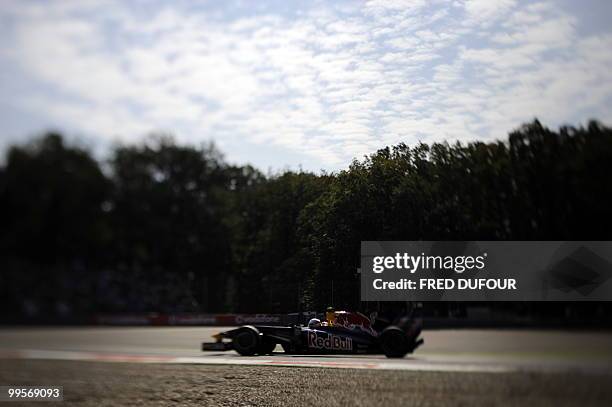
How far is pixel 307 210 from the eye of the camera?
10383mm

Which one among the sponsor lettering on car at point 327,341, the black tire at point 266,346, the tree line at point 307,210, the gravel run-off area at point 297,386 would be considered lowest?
the gravel run-off area at point 297,386

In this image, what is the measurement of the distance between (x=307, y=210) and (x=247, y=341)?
3.25 meters

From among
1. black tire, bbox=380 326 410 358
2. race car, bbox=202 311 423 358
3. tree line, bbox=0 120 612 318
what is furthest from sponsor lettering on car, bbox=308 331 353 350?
tree line, bbox=0 120 612 318

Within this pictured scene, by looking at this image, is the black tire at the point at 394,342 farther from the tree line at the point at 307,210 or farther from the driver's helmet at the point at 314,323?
the tree line at the point at 307,210

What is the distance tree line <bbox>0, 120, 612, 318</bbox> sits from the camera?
880 cm

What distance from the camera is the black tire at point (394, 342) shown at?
36.7 feet

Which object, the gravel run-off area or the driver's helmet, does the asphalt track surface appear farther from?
the driver's helmet

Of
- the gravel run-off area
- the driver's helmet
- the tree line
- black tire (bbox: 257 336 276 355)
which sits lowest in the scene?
the gravel run-off area

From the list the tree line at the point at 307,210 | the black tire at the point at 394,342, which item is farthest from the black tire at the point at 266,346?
the black tire at the point at 394,342

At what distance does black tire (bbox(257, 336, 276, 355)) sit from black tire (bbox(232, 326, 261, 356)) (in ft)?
0.22

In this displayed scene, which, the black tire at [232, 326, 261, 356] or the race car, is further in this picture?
the black tire at [232, 326, 261, 356]

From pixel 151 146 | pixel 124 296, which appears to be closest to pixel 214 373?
pixel 124 296

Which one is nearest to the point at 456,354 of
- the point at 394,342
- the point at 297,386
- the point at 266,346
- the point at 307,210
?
the point at 394,342

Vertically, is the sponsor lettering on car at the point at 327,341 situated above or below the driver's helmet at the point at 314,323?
below
